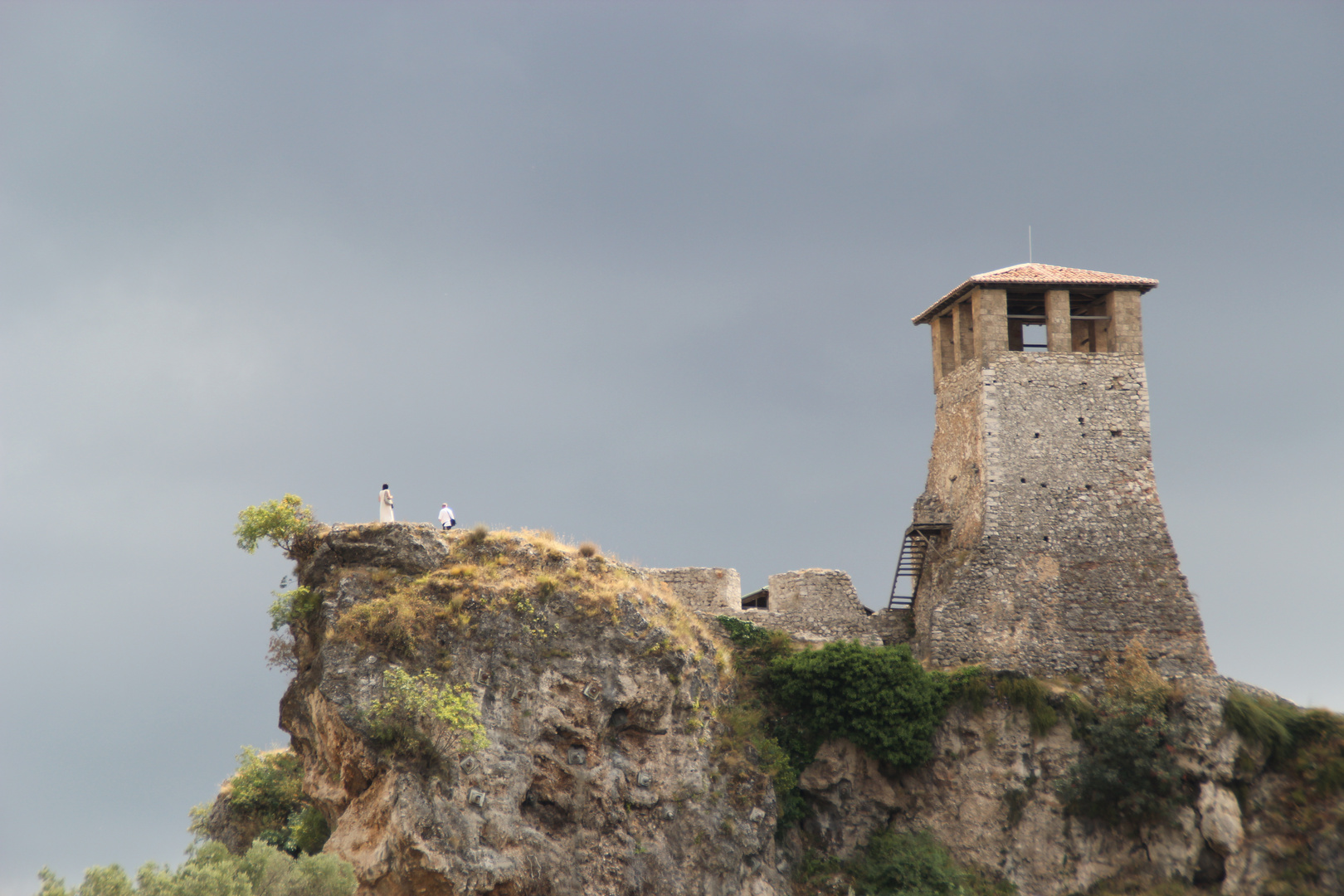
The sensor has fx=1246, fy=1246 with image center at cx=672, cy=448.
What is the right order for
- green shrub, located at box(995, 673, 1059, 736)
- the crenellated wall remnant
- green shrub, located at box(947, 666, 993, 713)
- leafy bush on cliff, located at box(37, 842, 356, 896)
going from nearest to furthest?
1. leafy bush on cliff, located at box(37, 842, 356, 896)
2. green shrub, located at box(995, 673, 1059, 736)
3. green shrub, located at box(947, 666, 993, 713)
4. the crenellated wall remnant

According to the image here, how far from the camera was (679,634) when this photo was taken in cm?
3117

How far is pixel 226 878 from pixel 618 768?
929 centimetres

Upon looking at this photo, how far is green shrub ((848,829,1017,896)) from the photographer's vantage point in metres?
30.5

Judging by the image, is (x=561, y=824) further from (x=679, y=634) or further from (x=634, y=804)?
(x=679, y=634)

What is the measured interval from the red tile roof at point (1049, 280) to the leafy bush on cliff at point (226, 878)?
24.2 m

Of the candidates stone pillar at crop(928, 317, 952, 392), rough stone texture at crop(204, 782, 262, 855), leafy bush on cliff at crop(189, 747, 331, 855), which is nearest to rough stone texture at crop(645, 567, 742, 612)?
stone pillar at crop(928, 317, 952, 392)

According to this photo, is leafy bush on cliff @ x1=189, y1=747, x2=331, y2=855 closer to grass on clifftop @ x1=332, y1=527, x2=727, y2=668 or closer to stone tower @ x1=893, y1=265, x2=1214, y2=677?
grass on clifftop @ x1=332, y1=527, x2=727, y2=668

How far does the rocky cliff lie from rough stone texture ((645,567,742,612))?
1.54 metres

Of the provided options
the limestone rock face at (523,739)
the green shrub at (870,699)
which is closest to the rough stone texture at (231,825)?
the limestone rock face at (523,739)

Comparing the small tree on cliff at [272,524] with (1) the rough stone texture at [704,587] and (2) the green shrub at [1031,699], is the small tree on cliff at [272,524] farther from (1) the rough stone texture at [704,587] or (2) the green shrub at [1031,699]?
(2) the green shrub at [1031,699]

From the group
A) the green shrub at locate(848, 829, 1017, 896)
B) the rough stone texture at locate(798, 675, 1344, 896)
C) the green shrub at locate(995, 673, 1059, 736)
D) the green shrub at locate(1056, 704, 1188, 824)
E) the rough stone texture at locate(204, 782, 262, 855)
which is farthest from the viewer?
the rough stone texture at locate(204, 782, 262, 855)

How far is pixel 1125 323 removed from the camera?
37688mm

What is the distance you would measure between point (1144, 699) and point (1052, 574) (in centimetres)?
422

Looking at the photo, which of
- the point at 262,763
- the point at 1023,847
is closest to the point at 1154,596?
the point at 1023,847
